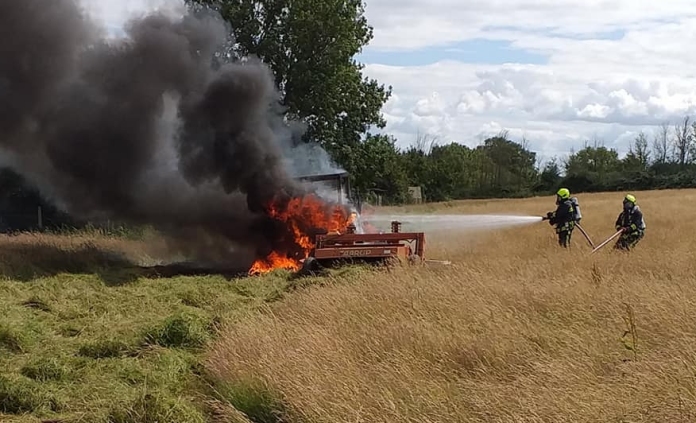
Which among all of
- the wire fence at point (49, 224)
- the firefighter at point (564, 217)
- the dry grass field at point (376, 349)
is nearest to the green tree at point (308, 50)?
the wire fence at point (49, 224)

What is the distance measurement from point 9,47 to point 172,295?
775 centimetres

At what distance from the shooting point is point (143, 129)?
18047mm

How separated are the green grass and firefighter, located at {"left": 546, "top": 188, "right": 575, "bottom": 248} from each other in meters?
5.22

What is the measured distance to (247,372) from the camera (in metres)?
6.99

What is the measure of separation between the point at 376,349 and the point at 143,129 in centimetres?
1208

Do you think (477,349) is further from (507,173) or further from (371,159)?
(507,173)

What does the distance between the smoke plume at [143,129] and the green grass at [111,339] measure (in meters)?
3.14

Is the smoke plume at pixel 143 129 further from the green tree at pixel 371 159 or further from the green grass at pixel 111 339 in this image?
the green tree at pixel 371 159

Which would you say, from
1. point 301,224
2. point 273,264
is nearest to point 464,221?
point 301,224

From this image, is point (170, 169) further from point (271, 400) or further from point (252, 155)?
point (271, 400)

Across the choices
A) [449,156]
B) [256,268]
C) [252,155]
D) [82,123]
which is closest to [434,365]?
[256,268]

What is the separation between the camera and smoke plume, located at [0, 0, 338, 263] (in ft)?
56.2

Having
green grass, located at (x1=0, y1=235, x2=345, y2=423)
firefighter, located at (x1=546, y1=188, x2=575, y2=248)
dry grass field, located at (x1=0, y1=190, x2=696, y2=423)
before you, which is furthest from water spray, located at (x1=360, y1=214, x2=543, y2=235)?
green grass, located at (x1=0, y1=235, x2=345, y2=423)

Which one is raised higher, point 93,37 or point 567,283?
point 93,37
